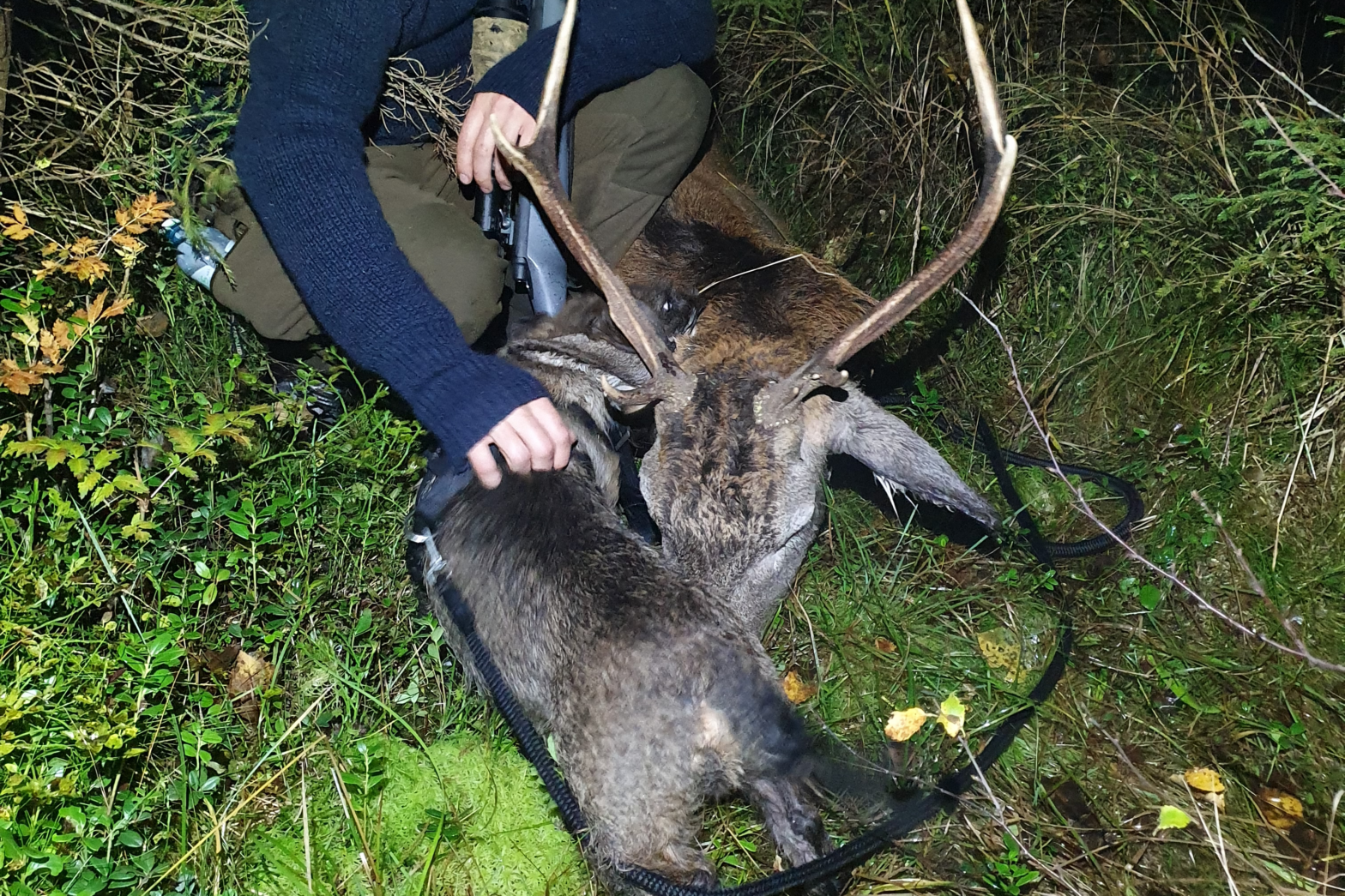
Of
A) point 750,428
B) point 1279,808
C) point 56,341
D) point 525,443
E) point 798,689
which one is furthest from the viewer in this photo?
point 798,689

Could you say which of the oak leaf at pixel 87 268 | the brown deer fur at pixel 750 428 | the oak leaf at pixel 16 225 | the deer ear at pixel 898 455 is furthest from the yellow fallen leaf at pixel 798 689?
the oak leaf at pixel 16 225

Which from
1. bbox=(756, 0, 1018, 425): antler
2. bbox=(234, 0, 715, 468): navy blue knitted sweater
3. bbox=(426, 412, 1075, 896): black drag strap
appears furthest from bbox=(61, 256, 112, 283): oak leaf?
bbox=(756, 0, 1018, 425): antler

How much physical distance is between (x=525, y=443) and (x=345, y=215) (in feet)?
3.11

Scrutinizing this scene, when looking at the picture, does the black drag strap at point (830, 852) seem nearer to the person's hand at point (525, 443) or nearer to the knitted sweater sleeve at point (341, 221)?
the person's hand at point (525, 443)

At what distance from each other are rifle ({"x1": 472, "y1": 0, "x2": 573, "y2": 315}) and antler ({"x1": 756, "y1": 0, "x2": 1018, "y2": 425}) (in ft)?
3.51

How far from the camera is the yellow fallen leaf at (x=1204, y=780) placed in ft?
9.58

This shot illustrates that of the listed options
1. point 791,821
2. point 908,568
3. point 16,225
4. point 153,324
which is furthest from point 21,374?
point 908,568

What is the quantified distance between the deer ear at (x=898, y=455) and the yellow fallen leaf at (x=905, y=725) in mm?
745

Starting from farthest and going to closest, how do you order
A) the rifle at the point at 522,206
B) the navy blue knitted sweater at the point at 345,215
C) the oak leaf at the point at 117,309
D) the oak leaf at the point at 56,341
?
the rifle at the point at 522,206
the navy blue knitted sweater at the point at 345,215
the oak leaf at the point at 117,309
the oak leaf at the point at 56,341

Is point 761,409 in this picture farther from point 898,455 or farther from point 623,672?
point 623,672

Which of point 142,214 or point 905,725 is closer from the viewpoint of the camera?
point 142,214

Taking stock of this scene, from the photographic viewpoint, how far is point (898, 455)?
3.46m

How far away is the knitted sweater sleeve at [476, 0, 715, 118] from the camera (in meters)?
3.47

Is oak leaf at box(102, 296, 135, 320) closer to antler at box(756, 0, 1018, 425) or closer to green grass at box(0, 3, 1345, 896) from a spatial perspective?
green grass at box(0, 3, 1345, 896)
